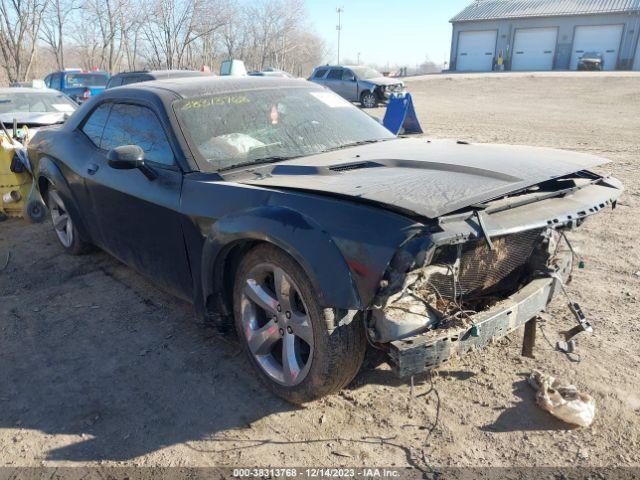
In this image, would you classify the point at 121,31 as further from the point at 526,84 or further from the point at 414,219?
the point at 414,219

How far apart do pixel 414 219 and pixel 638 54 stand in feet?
160

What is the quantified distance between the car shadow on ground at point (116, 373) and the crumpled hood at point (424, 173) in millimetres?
1165

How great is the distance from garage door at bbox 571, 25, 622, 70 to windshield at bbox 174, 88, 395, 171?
4584 cm

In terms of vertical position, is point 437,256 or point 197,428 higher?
point 437,256

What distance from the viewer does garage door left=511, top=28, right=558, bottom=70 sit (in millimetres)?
44156

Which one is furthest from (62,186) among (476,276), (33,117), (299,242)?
(33,117)

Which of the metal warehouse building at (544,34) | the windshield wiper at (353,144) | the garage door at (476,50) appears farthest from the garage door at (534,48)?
the windshield wiper at (353,144)

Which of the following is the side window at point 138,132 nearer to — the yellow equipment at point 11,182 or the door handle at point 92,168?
the door handle at point 92,168

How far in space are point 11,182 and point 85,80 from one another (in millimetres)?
12230

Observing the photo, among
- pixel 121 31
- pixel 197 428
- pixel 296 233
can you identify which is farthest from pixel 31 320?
Answer: pixel 121 31

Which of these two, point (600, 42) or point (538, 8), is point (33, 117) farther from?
point (538, 8)

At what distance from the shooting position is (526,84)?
2912 cm

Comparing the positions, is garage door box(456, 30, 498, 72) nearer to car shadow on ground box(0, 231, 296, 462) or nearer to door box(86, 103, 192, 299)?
door box(86, 103, 192, 299)

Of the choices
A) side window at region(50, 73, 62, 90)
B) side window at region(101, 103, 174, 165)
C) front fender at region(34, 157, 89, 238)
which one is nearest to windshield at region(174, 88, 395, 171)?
side window at region(101, 103, 174, 165)
